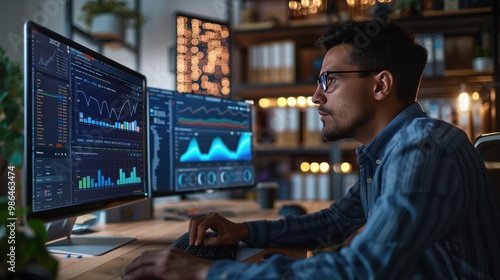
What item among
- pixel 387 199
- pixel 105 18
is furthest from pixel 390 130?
pixel 105 18

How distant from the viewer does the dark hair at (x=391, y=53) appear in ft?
3.34

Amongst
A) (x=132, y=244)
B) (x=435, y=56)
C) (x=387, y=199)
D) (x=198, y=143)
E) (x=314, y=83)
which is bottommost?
(x=132, y=244)

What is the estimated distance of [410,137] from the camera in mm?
728

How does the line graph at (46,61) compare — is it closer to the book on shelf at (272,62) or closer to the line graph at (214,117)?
the line graph at (214,117)

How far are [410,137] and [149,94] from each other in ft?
2.91

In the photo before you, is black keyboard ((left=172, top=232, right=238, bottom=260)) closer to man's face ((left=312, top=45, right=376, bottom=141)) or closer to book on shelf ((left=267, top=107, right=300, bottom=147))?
man's face ((left=312, top=45, right=376, bottom=141))

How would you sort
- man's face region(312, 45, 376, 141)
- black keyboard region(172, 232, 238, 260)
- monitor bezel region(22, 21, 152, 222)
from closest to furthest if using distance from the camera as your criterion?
monitor bezel region(22, 21, 152, 222)
black keyboard region(172, 232, 238, 260)
man's face region(312, 45, 376, 141)

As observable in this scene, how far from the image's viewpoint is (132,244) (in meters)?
1.11

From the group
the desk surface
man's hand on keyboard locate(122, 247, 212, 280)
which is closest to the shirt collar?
the desk surface

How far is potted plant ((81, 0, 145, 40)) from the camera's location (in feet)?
9.43

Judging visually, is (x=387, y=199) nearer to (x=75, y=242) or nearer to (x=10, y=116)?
(x=75, y=242)

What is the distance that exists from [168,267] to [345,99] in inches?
24.2

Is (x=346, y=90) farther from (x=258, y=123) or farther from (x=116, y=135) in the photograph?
(x=258, y=123)

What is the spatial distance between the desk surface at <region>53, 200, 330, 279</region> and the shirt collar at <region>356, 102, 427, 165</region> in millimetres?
310
